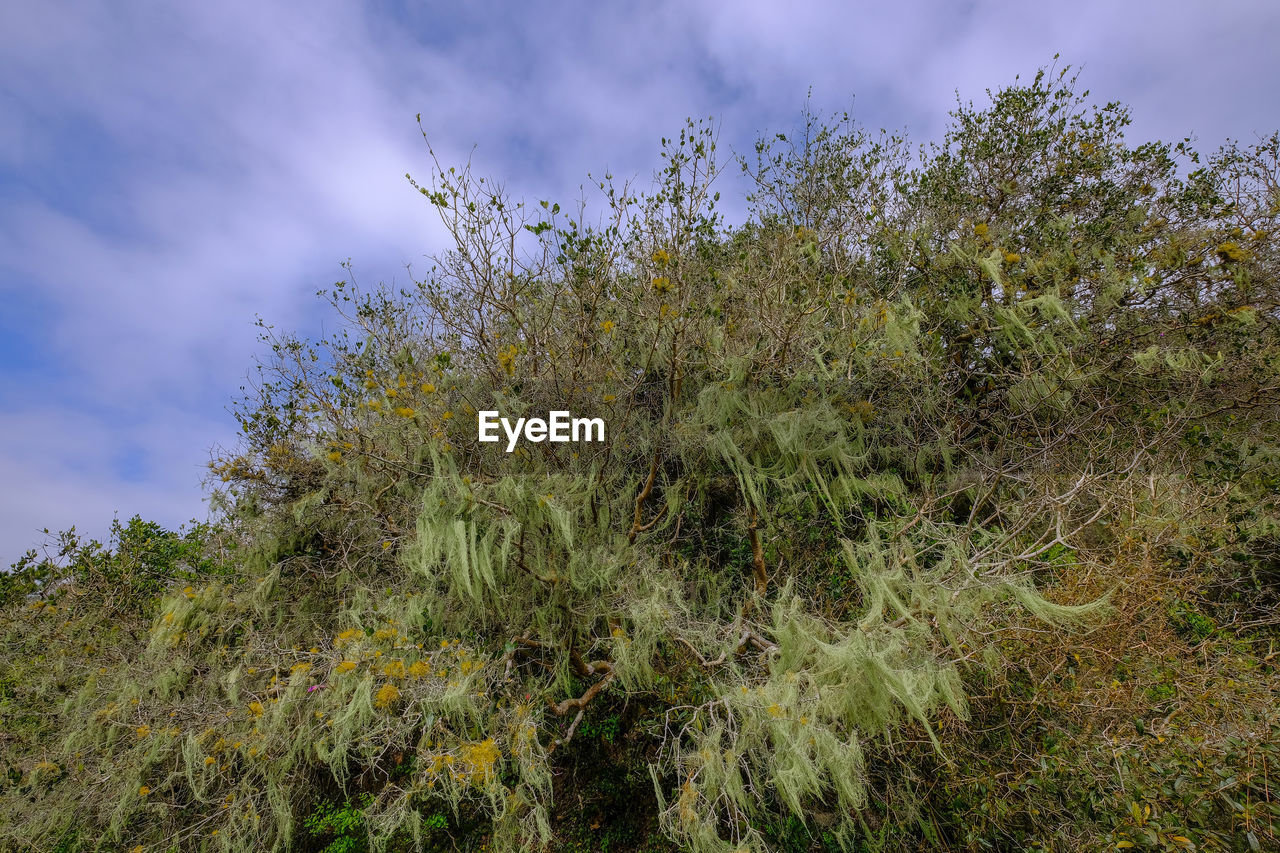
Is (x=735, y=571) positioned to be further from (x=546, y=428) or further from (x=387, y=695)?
(x=387, y=695)

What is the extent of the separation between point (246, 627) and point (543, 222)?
3831 mm

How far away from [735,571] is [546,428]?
1.78 meters

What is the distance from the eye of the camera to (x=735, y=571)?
4203 mm

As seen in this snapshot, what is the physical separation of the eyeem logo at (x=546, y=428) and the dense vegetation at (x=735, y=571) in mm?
101

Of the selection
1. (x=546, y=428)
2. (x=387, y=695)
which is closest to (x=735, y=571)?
(x=546, y=428)

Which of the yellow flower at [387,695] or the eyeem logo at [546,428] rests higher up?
the eyeem logo at [546,428]

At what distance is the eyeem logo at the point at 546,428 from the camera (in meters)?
3.97

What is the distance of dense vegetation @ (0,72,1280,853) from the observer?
8.91ft

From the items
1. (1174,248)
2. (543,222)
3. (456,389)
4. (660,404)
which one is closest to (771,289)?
(660,404)

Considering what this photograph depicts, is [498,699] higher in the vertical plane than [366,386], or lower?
lower

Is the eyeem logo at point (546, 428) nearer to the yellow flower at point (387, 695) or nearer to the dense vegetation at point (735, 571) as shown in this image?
the dense vegetation at point (735, 571)

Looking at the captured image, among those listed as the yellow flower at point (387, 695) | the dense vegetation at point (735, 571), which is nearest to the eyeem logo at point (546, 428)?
the dense vegetation at point (735, 571)

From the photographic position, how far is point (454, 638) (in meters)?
3.69

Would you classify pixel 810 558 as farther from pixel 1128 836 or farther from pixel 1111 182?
pixel 1111 182
